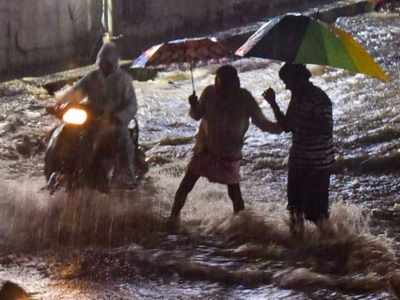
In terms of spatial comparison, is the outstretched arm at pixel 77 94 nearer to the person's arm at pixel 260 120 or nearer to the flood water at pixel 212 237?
the flood water at pixel 212 237

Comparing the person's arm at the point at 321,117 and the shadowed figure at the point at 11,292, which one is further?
the person's arm at the point at 321,117

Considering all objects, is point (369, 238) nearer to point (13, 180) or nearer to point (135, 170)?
point (135, 170)

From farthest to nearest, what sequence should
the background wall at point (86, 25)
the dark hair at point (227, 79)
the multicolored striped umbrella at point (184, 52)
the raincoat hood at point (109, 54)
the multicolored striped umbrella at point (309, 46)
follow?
the background wall at point (86, 25), the raincoat hood at point (109, 54), the multicolored striped umbrella at point (184, 52), the dark hair at point (227, 79), the multicolored striped umbrella at point (309, 46)

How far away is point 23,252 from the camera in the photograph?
8203 millimetres

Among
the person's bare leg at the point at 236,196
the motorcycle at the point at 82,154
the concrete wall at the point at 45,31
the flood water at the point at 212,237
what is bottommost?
the flood water at the point at 212,237

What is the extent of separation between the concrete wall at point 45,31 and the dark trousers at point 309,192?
944 cm

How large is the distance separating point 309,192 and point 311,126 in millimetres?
632

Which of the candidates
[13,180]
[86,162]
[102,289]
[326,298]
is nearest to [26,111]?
[13,180]

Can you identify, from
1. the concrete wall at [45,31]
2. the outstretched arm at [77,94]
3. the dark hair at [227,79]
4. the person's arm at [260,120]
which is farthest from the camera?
the concrete wall at [45,31]

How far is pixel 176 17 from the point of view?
782 inches

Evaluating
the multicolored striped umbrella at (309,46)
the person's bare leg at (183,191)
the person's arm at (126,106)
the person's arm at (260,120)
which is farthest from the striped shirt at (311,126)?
the person's arm at (126,106)

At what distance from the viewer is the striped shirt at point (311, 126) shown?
7637mm

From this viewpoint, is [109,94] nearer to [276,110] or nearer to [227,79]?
[227,79]

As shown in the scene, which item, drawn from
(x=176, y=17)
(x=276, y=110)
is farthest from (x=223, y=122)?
(x=176, y=17)
